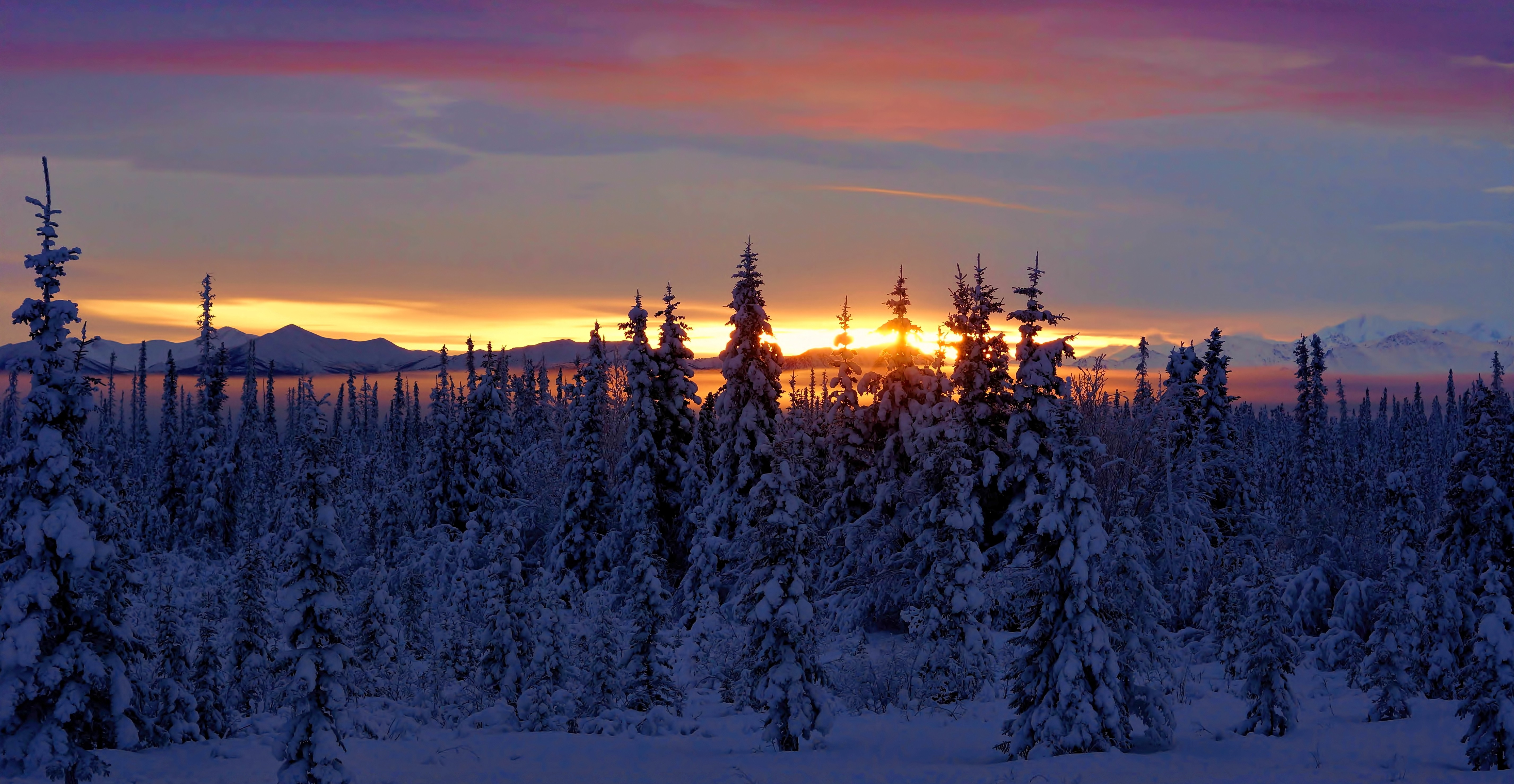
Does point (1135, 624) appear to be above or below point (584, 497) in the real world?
below

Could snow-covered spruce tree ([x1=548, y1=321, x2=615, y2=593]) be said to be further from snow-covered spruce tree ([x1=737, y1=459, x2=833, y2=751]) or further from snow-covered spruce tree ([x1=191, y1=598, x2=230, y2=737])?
snow-covered spruce tree ([x1=737, y1=459, x2=833, y2=751])

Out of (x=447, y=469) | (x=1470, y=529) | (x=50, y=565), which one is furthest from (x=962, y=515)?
(x=447, y=469)

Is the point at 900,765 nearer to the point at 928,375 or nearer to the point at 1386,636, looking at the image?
the point at 1386,636

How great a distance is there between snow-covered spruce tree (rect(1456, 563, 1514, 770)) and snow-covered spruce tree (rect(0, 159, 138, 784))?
2399cm

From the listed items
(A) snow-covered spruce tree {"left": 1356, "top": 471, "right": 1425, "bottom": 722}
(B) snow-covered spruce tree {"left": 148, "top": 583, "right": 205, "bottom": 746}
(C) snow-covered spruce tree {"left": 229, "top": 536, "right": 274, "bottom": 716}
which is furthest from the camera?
(C) snow-covered spruce tree {"left": 229, "top": 536, "right": 274, "bottom": 716}

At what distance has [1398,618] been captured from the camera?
916 inches

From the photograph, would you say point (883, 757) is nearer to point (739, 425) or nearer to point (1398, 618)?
point (1398, 618)

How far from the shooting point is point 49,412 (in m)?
18.1

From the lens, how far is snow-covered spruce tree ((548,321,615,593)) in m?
46.3

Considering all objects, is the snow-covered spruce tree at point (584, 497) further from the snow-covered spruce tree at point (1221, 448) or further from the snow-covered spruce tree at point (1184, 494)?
the snow-covered spruce tree at point (1221, 448)

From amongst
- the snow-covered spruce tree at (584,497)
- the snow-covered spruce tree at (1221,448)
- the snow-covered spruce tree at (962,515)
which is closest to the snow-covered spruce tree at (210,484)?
the snow-covered spruce tree at (584,497)

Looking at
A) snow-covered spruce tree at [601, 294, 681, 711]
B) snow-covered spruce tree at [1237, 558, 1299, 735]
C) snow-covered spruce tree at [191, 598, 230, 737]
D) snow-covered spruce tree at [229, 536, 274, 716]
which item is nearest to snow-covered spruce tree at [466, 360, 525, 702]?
snow-covered spruce tree at [601, 294, 681, 711]

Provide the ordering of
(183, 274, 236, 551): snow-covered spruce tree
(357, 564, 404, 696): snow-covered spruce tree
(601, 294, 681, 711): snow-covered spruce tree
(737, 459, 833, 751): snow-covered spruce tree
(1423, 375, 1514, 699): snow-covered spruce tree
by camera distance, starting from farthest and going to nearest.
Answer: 1. (183, 274, 236, 551): snow-covered spruce tree
2. (601, 294, 681, 711): snow-covered spruce tree
3. (357, 564, 404, 696): snow-covered spruce tree
4. (1423, 375, 1514, 699): snow-covered spruce tree
5. (737, 459, 833, 751): snow-covered spruce tree

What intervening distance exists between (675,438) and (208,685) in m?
24.7
